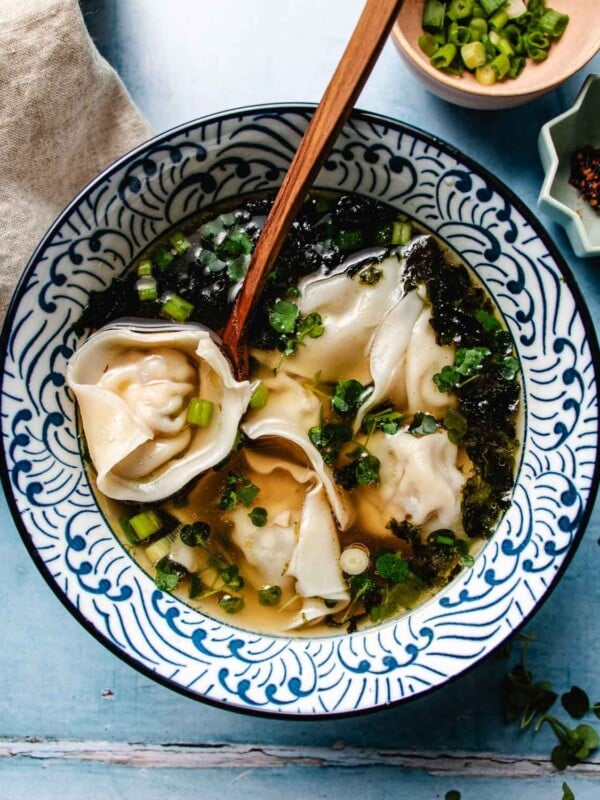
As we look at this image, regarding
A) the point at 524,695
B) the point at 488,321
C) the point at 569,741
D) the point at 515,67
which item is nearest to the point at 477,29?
the point at 515,67

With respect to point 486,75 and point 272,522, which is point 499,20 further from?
point 272,522

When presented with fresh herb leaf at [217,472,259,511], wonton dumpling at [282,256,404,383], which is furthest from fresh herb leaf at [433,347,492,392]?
fresh herb leaf at [217,472,259,511]

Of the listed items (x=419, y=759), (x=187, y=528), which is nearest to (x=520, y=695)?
(x=419, y=759)

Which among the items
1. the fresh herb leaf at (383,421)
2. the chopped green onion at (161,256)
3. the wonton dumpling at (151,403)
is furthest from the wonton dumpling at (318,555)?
the chopped green onion at (161,256)

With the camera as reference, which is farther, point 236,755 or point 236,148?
point 236,755

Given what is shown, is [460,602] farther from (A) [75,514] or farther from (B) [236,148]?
(B) [236,148]

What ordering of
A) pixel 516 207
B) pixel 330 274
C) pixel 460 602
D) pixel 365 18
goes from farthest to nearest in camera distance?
pixel 330 274 < pixel 460 602 < pixel 516 207 < pixel 365 18
